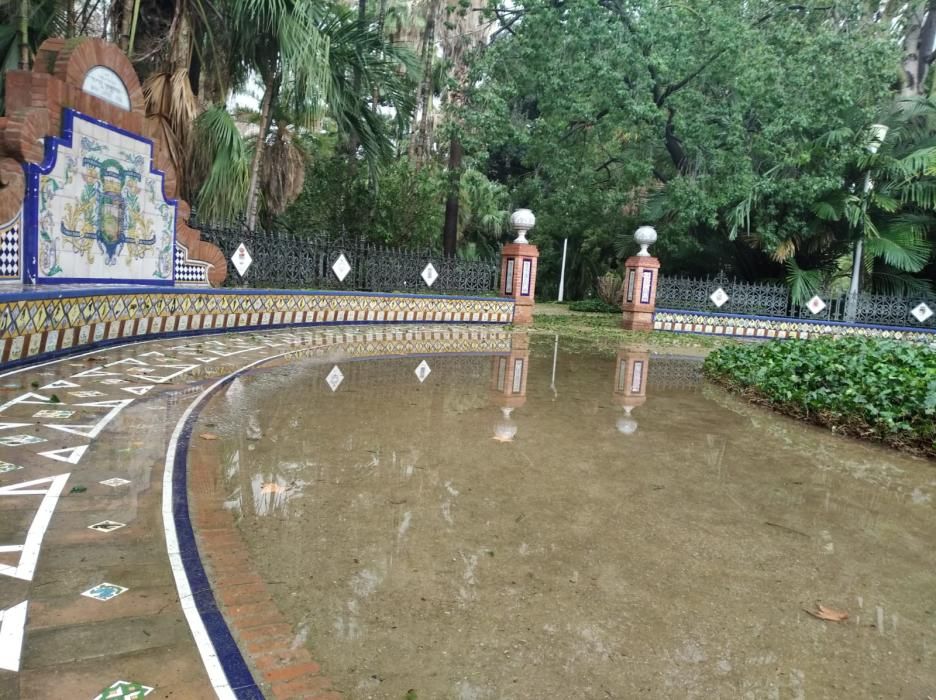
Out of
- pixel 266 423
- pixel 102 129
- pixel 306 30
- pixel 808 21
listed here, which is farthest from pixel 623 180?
pixel 266 423

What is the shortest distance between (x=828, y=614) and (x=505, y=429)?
3.68 meters

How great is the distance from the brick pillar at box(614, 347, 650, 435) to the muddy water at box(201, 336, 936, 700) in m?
0.22

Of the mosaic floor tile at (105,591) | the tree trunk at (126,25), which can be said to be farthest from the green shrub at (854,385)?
the tree trunk at (126,25)

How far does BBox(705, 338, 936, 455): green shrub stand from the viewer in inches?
273

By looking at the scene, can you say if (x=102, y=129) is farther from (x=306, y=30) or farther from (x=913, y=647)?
(x=913, y=647)

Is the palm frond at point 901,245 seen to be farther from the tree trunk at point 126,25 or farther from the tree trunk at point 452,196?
the tree trunk at point 126,25

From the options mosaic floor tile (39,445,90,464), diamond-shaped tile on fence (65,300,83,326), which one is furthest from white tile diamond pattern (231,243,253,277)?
mosaic floor tile (39,445,90,464)

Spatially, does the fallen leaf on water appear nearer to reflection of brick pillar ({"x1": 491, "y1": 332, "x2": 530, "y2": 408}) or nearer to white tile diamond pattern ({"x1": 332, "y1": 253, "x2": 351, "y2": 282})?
reflection of brick pillar ({"x1": 491, "y1": 332, "x2": 530, "y2": 408})

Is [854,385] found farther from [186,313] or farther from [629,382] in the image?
[186,313]

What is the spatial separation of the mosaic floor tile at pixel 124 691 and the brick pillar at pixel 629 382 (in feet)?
17.2

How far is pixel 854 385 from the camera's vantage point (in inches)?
307

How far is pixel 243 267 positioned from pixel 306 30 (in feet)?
15.4

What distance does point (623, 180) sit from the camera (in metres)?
20.6

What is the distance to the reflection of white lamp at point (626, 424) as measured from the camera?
6920 mm
